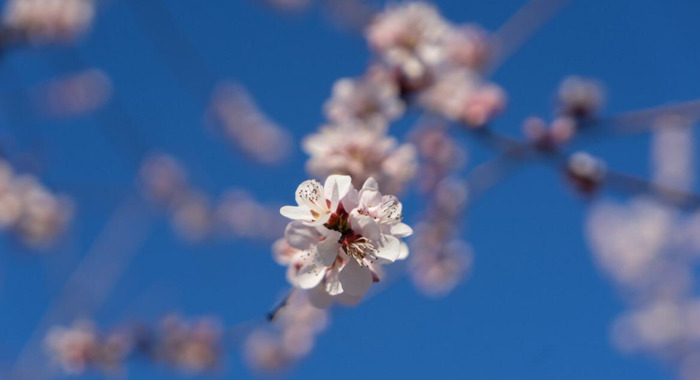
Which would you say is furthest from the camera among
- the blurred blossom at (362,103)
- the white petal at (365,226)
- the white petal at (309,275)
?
the blurred blossom at (362,103)

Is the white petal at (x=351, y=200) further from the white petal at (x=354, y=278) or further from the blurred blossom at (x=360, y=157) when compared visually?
the blurred blossom at (x=360, y=157)

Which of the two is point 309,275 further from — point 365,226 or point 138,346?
point 138,346

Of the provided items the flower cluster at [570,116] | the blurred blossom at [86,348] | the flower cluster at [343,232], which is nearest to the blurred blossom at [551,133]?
the flower cluster at [570,116]

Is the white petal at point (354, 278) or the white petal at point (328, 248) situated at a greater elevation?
the white petal at point (328, 248)

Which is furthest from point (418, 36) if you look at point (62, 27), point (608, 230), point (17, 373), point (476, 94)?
point (608, 230)

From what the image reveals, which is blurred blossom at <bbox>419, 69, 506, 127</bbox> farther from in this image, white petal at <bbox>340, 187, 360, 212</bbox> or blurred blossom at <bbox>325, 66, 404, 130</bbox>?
white petal at <bbox>340, 187, 360, 212</bbox>

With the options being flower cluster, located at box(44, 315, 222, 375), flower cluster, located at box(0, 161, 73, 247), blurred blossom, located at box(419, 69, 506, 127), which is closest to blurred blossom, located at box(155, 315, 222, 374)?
flower cluster, located at box(44, 315, 222, 375)

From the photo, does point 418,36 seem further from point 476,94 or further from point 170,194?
point 170,194
